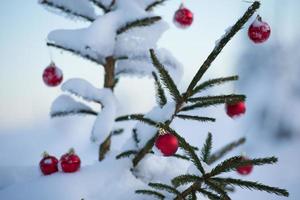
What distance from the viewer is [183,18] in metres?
2.86

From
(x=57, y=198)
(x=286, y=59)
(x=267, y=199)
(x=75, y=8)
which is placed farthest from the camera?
(x=286, y=59)

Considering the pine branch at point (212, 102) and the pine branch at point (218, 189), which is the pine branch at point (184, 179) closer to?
the pine branch at point (218, 189)

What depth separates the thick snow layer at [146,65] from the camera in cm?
299

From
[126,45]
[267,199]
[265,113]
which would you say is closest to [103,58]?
[126,45]

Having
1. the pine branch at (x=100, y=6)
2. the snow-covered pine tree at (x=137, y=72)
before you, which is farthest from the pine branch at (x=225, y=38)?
the pine branch at (x=100, y=6)

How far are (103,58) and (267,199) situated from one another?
27.3 feet

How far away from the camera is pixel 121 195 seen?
2285mm

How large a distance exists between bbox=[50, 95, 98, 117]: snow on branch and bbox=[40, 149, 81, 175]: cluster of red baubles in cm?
36

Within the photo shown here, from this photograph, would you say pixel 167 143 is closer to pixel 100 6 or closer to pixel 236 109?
pixel 236 109

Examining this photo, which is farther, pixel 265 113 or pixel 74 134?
pixel 265 113

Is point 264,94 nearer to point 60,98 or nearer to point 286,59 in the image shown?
point 286,59

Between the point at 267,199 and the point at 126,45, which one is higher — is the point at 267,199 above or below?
below

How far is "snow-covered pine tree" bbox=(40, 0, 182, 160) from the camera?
2.64 meters

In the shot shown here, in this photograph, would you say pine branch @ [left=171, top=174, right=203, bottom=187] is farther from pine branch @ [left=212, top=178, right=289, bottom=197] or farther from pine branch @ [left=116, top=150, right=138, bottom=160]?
pine branch @ [left=116, top=150, right=138, bottom=160]
